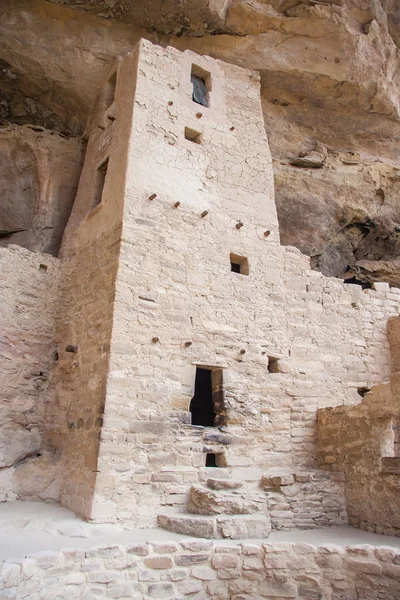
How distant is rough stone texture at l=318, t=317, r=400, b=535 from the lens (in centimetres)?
638

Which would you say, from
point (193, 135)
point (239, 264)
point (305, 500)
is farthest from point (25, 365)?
point (193, 135)

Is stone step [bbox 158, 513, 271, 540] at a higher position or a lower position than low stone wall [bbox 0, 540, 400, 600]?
higher

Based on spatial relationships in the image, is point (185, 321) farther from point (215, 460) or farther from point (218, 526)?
point (218, 526)

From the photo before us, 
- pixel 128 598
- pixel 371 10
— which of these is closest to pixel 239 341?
pixel 128 598

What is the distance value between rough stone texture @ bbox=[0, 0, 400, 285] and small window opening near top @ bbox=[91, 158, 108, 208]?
2.17 metres

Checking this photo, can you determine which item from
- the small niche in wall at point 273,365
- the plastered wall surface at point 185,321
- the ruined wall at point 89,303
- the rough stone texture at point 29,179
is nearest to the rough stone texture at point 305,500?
the plastered wall surface at point 185,321

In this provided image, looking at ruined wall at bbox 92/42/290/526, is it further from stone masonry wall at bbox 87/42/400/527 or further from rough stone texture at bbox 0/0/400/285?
rough stone texture at bbox 0/0/400/285

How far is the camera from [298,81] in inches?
416

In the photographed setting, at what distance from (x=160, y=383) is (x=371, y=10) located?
9235 millimetres

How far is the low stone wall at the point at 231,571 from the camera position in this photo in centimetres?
489

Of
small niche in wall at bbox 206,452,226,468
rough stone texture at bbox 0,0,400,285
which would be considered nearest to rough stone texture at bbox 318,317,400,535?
small niche in wall at bbox 206,452,226,468

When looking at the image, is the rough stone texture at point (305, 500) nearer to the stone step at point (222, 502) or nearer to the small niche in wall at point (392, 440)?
the stone step at point (222, 502)

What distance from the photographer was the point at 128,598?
16.3ft

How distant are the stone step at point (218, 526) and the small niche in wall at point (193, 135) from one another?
20.1ft
